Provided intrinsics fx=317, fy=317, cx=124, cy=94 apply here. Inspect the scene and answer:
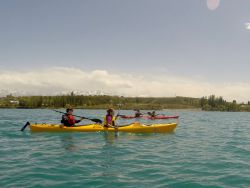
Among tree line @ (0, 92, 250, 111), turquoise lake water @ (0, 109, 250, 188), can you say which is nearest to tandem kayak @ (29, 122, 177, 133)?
turquoise lake water @ (0, 109, 250, 188)

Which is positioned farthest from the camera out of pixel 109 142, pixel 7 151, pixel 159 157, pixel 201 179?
pixel 109 142

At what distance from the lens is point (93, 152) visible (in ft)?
57.0

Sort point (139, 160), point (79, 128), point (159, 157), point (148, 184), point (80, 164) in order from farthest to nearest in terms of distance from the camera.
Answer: point (79, 128), point (159, 157), point (139, 160), point (80, 164), point (148, 184)

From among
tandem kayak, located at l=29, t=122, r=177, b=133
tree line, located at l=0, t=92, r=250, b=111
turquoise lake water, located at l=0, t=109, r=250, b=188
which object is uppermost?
tree line, located at l=0, t=92, r=250, b=111

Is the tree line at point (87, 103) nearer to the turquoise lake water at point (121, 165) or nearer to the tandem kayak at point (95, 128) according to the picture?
the tandem kayak at point (95, 128)

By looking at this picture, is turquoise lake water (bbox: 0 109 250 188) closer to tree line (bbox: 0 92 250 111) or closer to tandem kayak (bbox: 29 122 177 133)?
tandem kayak (bbox: 29 122 177 133)

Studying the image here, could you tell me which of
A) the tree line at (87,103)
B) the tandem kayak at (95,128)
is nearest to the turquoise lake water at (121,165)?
the tandem kayak at (95,128)

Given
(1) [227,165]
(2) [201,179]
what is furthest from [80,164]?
(1) [227,165]

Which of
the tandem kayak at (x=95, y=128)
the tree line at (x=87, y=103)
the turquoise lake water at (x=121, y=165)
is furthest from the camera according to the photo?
the tree line at (x=87, y=103)

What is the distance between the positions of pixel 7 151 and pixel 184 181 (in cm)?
1038

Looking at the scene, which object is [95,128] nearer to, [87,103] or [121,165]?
[121,165]

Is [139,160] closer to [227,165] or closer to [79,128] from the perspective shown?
[227,165]

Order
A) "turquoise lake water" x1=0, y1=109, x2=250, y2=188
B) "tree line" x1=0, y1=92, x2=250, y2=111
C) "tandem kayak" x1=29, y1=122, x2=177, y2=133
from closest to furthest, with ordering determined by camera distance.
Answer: "turquoise lake water" x1=0, y1=109, x2=250, y2=188
"tandem kayak" x1=29, y1=122, x2=177, y2=133
"tree line" x1=0, y1=92, x2=250, y2=111

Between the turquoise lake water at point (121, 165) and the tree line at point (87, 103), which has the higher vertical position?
the tree line at point (87, 103)
